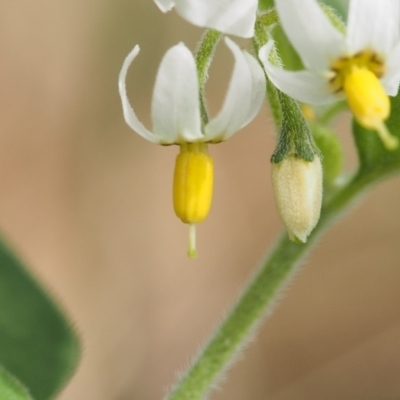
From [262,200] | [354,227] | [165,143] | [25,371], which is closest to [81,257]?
[262,200]

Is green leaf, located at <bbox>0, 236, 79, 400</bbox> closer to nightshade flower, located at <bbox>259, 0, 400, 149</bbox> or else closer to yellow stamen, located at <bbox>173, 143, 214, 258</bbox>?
yellow stamen, located at <bbox>173, 143, 214, 258</bbox>

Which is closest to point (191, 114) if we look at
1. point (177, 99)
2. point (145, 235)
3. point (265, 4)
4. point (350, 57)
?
point (177, 99)

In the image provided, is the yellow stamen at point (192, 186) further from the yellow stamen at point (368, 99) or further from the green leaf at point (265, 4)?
the green leaf at point (265, 4)

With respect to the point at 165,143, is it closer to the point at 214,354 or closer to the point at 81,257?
the point at 214,354

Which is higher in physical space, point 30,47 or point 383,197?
point 30,47

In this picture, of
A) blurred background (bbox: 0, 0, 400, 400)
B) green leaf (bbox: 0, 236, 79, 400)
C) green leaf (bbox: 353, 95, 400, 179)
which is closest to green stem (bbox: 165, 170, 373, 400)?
green leaf (bbox: 353, 95, 400, 179)

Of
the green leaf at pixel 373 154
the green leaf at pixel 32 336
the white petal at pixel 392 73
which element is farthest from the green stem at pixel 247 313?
the white petal at pixel 392 73

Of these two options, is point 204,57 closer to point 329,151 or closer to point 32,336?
point 329,151
